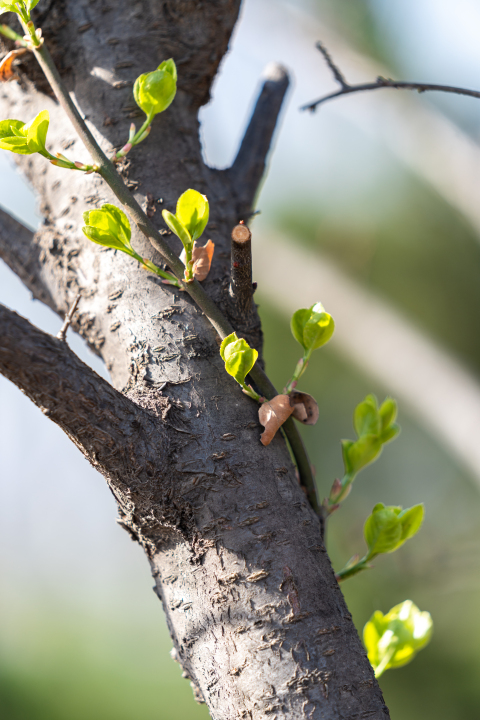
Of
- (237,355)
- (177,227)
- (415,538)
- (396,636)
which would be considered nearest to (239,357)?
(237,355)

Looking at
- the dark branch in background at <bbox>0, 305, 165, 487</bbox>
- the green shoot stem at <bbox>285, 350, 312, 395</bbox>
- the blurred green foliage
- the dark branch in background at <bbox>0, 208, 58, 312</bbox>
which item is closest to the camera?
the dark branch in background at <bbox>0, 305, 165, 487</bbox>

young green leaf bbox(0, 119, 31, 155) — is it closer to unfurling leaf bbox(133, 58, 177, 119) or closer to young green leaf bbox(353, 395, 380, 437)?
unfurling leaf bbox(133, 58, 177, 119)

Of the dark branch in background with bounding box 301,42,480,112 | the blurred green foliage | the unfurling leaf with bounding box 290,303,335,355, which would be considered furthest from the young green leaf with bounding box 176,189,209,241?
the blurred green foliage

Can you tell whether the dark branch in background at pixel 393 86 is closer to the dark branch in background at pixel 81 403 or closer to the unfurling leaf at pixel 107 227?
the unfurling leaf at pixel 107 227

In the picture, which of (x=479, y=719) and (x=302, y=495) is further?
(x=479, y=719)

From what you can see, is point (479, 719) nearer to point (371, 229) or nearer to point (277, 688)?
point (371, 229)

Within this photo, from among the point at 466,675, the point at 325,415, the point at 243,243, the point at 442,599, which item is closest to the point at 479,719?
the point at 466,675
